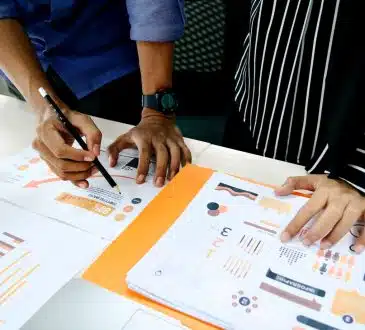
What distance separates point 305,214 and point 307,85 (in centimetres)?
30

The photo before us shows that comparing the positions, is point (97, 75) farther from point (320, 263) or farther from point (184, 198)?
point (320, 263)

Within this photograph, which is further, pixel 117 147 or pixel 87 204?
pixel 117 147

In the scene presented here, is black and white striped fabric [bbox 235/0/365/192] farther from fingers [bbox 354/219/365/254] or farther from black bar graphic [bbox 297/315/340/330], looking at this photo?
black bar graphic [bbox 297/315/340/330]

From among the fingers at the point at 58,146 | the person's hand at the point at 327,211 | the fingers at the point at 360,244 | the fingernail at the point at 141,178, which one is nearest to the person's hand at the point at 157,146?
the fingernail at the point at 141,178

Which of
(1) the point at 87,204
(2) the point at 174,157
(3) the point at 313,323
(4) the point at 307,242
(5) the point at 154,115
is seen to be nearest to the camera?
(3) the point at 313,323

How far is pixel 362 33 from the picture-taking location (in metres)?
0.59

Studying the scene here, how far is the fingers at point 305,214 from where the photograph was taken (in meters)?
0.54

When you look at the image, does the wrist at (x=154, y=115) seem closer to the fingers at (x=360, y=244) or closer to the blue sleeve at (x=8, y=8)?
the blue sleeve at (x=8, y=8)

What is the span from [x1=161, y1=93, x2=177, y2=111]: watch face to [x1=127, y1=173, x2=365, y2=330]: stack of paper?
332 mm

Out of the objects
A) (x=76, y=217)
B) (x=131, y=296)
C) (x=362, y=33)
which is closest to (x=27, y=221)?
(x=76, y=217)

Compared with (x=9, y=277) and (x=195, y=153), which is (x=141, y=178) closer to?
(x=195, y=153)

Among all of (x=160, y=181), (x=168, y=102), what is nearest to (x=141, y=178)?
(x=160, y=181)

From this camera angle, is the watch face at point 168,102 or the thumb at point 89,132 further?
the watch face at point 168,102

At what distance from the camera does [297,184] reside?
2.07 feet
